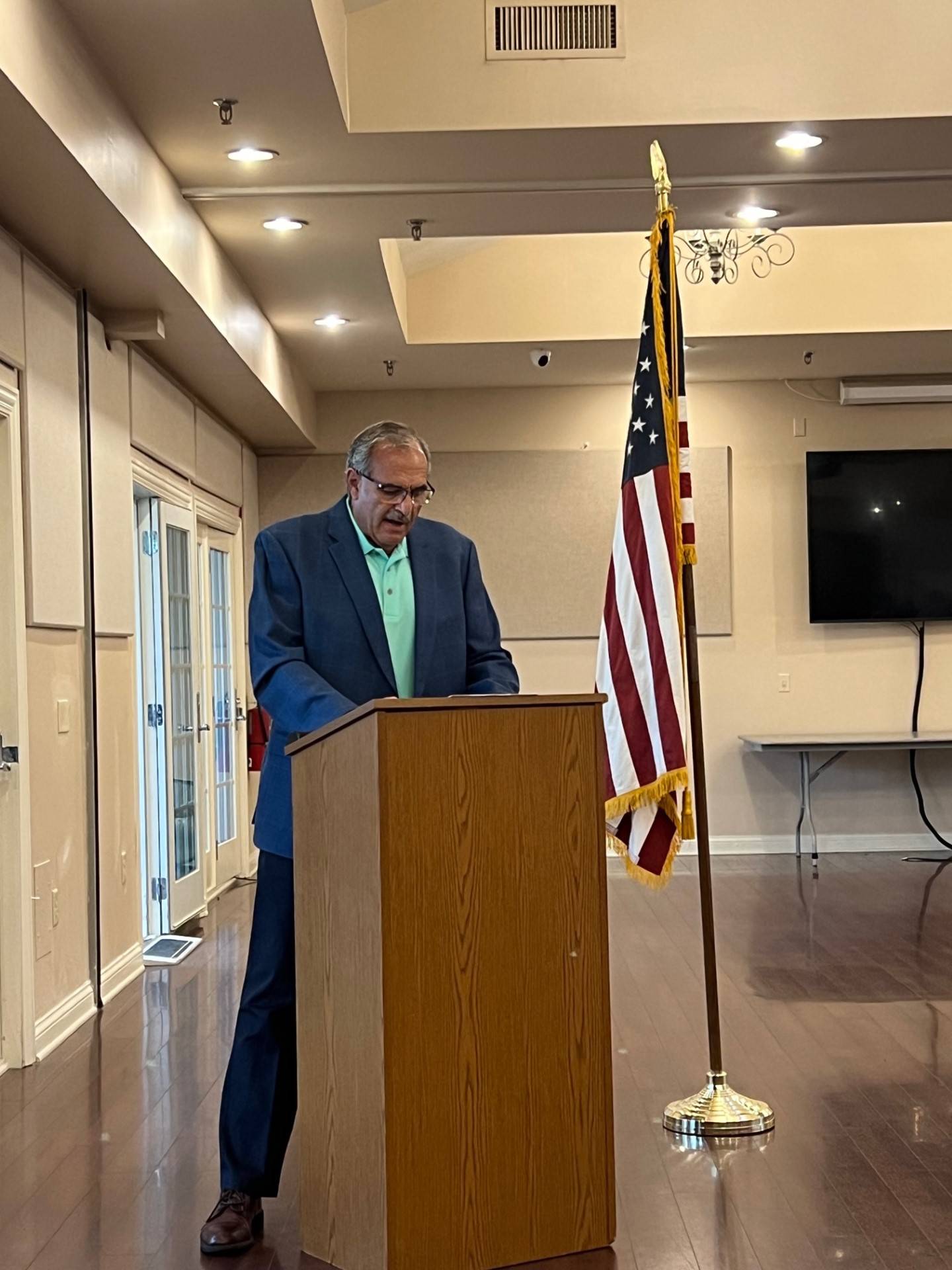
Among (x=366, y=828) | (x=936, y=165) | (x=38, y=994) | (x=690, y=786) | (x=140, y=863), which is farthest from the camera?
(x=140, y=863)

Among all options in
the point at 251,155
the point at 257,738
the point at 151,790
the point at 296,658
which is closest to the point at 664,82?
the point at 251,155

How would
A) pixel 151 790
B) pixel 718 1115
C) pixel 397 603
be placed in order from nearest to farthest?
pixel 397 603, pixel 718 1115, pixel 151 790

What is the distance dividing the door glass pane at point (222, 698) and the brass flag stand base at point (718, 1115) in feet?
17.2

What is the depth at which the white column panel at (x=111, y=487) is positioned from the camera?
19.5ft

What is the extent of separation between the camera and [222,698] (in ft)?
30.0

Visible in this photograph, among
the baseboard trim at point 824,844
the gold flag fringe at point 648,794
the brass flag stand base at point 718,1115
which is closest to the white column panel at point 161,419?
the gold flag fringe at point 648,794

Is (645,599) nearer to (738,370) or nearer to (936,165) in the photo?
(936,165)

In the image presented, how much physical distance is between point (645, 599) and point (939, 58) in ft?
8.07

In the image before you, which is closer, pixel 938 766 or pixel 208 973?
pixel 208 973

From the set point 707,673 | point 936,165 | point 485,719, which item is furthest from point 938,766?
point 485,719

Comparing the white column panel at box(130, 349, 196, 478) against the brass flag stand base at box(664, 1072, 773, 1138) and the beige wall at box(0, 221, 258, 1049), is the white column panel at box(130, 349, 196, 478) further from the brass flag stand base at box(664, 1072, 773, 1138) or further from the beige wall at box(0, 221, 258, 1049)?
the brass flag stand base at box(664, 1072, 773, 1138)

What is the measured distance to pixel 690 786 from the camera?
3.78m

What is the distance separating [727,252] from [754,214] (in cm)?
232

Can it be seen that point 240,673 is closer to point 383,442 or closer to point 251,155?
point 251,155
